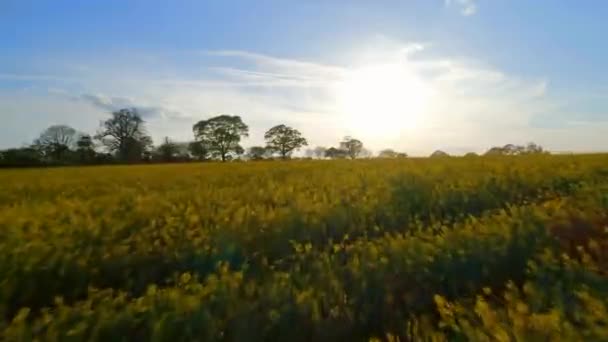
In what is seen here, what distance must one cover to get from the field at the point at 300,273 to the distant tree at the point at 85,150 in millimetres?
44534

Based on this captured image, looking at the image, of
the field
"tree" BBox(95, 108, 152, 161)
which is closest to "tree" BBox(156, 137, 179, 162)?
"tree" BBox(95, 108, 152, 161)

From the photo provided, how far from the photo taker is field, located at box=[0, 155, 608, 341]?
2465 millimetres

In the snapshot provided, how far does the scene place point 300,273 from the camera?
336 cm

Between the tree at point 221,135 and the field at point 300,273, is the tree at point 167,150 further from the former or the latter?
the field at point 300,273

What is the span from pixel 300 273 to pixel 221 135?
60588 mm

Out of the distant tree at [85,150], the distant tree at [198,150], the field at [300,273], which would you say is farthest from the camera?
the distant tree at [198,150]

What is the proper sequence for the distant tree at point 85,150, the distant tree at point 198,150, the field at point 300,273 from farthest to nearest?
the distant tree at point 198,150 → the distant tree at point 85,150 → the field at point 300,273

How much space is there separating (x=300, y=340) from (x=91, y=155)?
50.0 meters

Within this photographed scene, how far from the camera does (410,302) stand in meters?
3.02

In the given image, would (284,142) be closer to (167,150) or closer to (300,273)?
(167,150)

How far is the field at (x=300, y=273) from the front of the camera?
2.46 metres

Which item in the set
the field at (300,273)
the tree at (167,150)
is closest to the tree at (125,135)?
the tree at (167,150)

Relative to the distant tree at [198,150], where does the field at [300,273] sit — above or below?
below

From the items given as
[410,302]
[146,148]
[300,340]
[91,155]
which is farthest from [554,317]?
[146,148]
